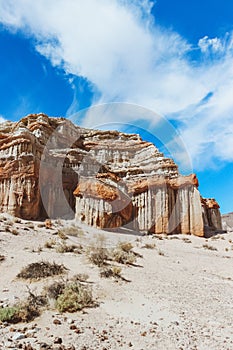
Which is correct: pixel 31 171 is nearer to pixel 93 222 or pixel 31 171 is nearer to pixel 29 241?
pixel 93 222

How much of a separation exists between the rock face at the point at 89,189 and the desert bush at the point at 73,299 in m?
14.9

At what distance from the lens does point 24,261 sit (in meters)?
10.2

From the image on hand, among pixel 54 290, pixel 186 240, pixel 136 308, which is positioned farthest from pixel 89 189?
pixel 136 308

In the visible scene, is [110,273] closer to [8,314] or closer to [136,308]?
[136,308]

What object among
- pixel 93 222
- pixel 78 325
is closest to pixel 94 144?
pixel 93 222

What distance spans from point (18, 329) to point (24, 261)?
5090mm

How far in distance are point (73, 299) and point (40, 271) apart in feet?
8.54

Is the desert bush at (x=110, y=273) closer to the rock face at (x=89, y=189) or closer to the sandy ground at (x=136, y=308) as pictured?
the sandy ground at (x=136, y=308)

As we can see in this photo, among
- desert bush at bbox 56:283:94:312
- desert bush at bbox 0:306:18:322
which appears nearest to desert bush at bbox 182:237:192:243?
desert bush at bbox 56:283:94:312

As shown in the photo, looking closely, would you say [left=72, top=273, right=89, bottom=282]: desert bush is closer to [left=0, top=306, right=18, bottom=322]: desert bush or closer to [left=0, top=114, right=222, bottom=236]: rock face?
[left=0, top=306, right=18, bottom=322]: desert bush

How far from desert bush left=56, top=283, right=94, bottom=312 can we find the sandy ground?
0.20 metres

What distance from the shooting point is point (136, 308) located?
6762 mm

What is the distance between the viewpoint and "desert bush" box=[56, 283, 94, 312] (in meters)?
6.30

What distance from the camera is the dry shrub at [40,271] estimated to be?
8.50 metres
